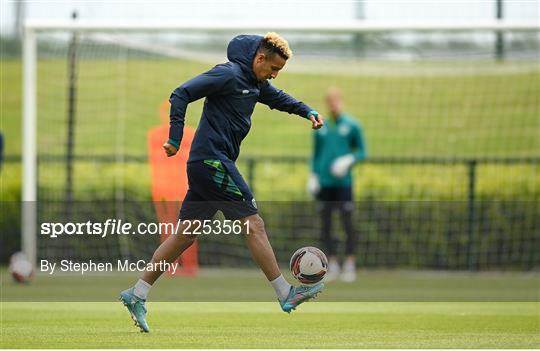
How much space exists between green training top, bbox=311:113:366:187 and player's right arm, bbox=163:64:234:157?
661cm

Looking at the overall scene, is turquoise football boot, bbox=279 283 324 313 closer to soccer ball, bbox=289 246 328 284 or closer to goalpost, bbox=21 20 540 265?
soccer ball, bbox=289 246 328 284

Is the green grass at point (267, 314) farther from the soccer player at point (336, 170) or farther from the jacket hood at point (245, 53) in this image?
the jacket hood at point (245, 53)

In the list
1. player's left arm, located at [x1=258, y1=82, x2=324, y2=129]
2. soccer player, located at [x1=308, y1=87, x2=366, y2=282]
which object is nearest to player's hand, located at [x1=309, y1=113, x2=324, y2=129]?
player's left arm, located at [x1=258, y1=82, x2=324, y2=129]

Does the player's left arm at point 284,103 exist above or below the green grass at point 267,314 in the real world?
above

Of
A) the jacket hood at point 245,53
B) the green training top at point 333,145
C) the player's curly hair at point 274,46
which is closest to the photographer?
the player's curly hair at point 274,46

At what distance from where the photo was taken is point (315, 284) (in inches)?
329

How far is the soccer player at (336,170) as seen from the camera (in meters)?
14.6

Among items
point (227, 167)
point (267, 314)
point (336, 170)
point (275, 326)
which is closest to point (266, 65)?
point (227, 167)

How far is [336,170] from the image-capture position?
14.6 meters

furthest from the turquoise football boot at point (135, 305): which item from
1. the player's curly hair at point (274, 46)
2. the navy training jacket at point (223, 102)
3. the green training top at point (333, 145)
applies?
the green training top at point (333, 145)

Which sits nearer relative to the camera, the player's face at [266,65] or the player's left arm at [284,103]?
the player's face at [266,65]

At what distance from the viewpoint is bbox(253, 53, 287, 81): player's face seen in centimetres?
835

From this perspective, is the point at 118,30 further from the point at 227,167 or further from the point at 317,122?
the point at 227,167
